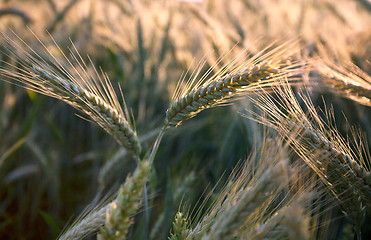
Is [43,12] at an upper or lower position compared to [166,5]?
upper

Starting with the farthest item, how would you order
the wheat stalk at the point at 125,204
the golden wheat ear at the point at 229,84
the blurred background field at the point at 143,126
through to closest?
the blurred background field at the point at 143,126 < the golden wheat ear at the point at 229,84 < the wheat stalk at the point at 125,204

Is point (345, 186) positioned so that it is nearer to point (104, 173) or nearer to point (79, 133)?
point (104, 173)

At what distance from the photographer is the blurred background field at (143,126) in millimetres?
1236

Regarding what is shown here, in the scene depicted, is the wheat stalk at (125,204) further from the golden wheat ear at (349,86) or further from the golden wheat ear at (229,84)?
the golden wheat ear at (349,86)

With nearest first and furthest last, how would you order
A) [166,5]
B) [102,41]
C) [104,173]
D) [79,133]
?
1. [104,173]
2. [79,133]
3. [102,41]
4. [166,5]

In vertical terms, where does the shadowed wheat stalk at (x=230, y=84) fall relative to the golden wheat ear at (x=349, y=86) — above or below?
above

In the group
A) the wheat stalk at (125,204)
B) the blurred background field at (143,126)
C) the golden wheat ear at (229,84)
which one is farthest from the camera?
the blurred background field at (143,126)

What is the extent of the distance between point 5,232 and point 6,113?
563 millimetres

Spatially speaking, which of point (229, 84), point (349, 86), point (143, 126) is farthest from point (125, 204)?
point (143, 126)

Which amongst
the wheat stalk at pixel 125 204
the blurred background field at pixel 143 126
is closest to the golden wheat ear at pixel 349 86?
the blurred background field at pixel 143 126

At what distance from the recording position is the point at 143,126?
1683mm

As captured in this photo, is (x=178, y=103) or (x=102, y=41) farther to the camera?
Result: (x=102, y=41)

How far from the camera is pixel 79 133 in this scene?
220 centimetres

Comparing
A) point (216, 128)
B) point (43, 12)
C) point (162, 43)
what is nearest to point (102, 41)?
point (162, 43)
